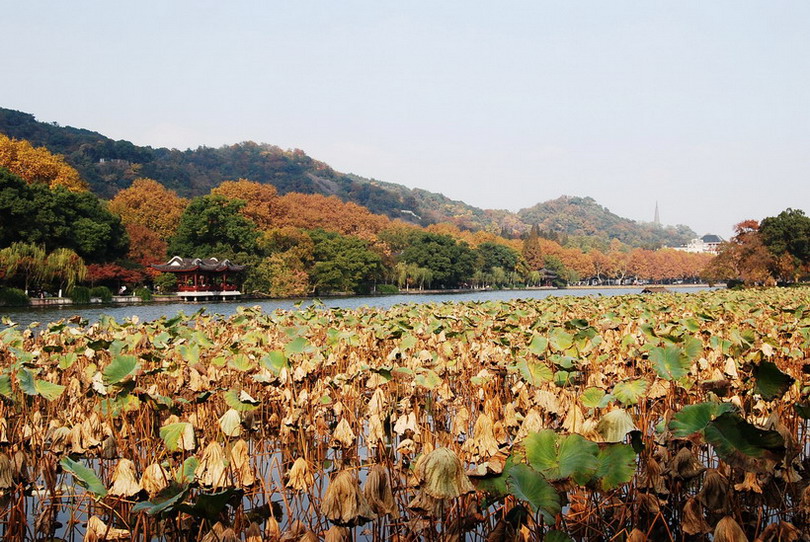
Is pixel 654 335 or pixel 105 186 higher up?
pixel 105 186

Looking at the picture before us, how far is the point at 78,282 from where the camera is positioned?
36812 mm

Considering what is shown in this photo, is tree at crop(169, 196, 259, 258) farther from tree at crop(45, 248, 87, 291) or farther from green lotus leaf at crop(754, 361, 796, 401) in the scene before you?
green lotus leaf at crop(754, 361, 796, 401)

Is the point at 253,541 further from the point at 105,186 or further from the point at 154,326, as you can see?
the point at 105,186

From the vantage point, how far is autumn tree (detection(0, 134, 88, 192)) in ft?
134

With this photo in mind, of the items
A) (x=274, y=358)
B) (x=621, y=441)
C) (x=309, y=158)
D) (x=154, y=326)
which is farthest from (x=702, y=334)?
(x=309, y=158)

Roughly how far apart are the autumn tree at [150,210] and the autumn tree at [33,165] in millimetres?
6593

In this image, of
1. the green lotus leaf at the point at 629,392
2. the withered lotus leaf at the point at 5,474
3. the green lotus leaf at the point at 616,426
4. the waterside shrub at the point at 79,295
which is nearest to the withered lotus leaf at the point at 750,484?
the green lotus leaf at the point at 616,426

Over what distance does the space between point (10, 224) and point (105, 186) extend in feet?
207

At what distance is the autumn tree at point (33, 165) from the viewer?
40969 mm

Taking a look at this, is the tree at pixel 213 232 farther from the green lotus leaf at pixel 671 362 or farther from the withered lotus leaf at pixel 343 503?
the withered lotus leaf at pixel 343 503

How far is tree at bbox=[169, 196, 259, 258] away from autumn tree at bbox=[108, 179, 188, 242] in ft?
18.0

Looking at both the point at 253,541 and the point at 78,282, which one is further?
the point at 78,282

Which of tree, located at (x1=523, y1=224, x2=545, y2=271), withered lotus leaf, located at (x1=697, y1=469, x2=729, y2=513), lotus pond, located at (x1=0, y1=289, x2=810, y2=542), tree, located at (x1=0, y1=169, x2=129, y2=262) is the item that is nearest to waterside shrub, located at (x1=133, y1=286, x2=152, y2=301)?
tree, located at (x1=0, y1=169, x2=129, y2=262)

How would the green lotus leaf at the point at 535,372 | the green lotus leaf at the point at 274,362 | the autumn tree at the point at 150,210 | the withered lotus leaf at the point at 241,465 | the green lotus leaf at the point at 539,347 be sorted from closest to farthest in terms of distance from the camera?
the withered lotus leaf at the point at 241,465
the green lotus leaf at the point at 535,372
the green lotus leaf at the point at 274,362
the green lotus leaf at the point at 539,347
the autumn tree at the point at 150,210
